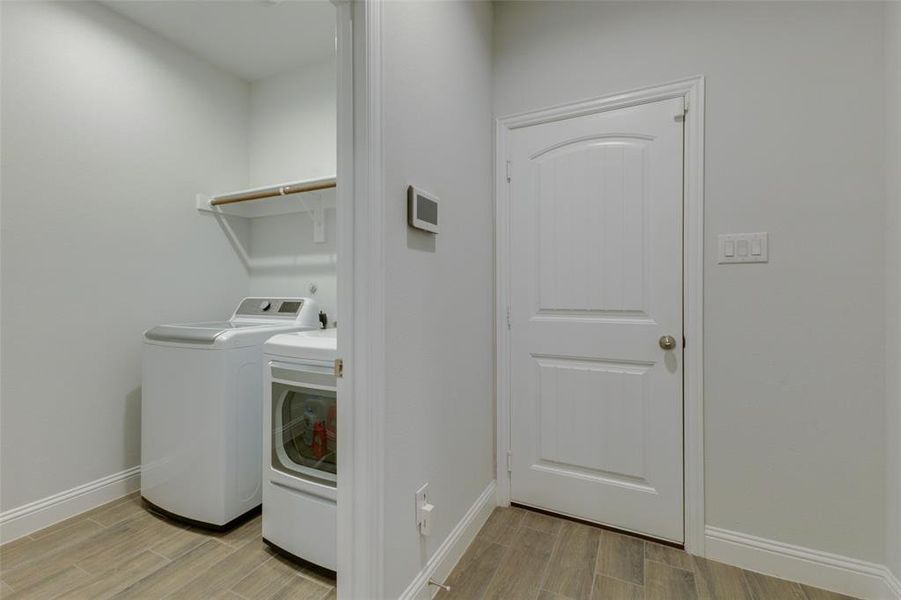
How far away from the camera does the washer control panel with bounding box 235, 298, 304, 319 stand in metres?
2.38

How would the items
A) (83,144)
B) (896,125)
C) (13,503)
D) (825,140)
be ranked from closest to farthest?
1. (896,125)
2. (825,140)
3. (13,503)
4. (83,144)

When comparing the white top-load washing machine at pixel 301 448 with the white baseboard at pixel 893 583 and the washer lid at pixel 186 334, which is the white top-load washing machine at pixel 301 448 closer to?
the washer lid at pixel 186 334

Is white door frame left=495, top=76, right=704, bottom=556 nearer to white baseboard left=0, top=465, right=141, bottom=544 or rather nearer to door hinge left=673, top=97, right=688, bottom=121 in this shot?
door hinge left=673, top=97, right=688, bottom=121

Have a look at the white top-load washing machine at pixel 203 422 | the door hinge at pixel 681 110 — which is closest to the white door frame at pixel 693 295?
the door hinge at pixel 681 110

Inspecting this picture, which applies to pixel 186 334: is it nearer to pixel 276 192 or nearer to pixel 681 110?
pixel 276 192

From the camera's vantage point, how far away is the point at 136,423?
2.26 m

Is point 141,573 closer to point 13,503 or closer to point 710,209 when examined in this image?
point 13,503

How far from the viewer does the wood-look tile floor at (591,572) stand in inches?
56.9

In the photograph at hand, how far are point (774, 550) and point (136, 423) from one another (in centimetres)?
320

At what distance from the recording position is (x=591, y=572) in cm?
156

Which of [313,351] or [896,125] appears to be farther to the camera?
[313,351]

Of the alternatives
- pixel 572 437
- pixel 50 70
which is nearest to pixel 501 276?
pixel 572 437

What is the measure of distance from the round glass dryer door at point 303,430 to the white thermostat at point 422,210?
773 millimetres

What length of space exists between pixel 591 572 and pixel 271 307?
219cm
